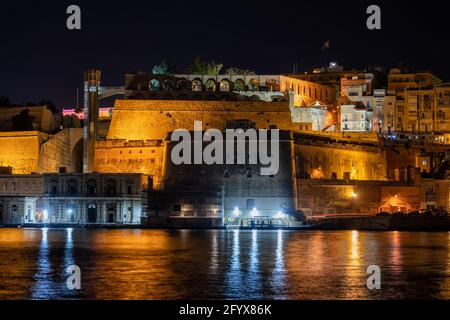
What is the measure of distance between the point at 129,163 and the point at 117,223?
18.1 feet

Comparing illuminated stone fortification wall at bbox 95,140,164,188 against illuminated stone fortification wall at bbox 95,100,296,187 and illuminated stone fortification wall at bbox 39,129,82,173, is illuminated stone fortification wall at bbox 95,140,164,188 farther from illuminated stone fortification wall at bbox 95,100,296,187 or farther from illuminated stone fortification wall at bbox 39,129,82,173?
illuminated stone fortification wall at bbox 39,129,82,173

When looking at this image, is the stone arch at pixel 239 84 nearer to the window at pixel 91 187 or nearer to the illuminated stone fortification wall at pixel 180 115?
the illuminated stone fortification wall at pixel 180 115

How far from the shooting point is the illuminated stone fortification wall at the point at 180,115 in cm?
6025

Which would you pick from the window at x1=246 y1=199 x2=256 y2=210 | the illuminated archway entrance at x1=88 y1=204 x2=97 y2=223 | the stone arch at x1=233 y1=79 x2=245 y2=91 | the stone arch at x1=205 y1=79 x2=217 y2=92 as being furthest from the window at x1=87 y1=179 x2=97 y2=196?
the stone arch at x1=233 y1=79 x2=245 y2=91

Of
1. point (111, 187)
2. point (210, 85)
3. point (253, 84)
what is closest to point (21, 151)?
point (111, 187)

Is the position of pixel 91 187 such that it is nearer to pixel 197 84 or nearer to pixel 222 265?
pixel 197 84

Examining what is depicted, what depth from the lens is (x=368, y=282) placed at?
26.2 m

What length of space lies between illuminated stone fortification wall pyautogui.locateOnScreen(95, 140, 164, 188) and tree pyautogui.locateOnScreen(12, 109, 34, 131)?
6.11 m

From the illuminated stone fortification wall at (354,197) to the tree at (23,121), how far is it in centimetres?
1966

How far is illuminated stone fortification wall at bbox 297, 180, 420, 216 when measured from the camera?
173ft

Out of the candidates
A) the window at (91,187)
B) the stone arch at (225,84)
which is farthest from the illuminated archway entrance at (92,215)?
the stone arch at (225,84)
